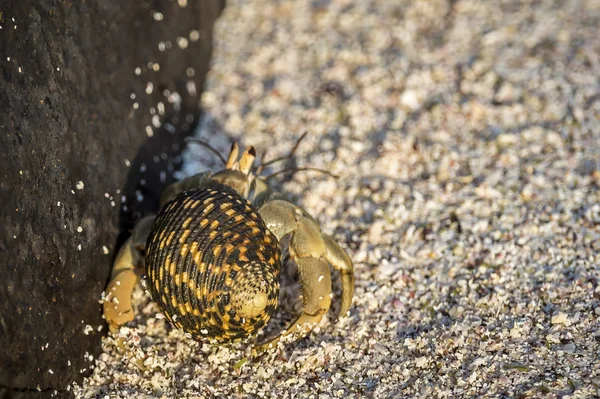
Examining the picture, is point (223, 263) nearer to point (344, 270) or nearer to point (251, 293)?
point (251, 293)

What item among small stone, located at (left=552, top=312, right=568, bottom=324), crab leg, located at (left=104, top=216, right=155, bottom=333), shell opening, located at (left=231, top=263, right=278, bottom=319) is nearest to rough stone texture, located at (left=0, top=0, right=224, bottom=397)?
crab leg, located at (left=104, top=216, right=155, bottom=333)

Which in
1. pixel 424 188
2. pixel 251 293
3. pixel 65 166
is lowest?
pixel 424 188

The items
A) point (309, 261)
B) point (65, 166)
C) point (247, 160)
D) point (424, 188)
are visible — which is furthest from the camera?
point (424, 188)

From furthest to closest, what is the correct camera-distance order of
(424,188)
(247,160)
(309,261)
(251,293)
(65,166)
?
(424,188) < (247,160) < (309,261) < (65,166) < (251,293)

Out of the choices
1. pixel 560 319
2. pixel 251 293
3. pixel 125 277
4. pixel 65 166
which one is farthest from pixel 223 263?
pixel 560 319

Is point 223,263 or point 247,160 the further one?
point 247,160

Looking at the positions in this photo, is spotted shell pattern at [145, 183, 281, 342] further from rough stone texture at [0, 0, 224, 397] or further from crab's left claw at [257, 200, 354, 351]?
rough stone texture at [0, 0, 224, 397]
